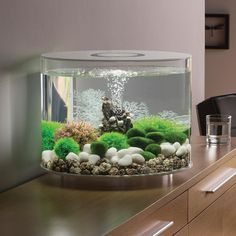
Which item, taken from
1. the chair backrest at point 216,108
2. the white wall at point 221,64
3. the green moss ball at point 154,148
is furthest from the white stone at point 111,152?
the white wall at point 221,64

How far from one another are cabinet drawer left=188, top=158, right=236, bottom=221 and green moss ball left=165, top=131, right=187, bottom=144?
0.15 m

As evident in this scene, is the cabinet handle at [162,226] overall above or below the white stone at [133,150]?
below

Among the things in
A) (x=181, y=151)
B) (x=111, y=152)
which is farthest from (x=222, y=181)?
(x=111, y=152)

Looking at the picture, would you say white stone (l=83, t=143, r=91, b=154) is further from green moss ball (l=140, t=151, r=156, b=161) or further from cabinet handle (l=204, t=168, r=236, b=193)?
cabinet handle (l=204, t=168, r=236, b=193)

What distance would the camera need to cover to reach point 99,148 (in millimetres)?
1892

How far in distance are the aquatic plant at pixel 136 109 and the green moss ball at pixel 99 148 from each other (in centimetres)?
12

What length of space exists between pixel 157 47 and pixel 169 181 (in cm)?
104

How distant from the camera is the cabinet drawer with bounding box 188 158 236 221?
80.9 inches

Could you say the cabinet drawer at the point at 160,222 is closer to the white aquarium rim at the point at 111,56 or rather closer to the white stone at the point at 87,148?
the white stone at the point at 87,148

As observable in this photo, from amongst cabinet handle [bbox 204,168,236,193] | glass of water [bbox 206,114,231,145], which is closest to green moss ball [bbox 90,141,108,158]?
cabinet handle [bbox 204,168,236,193]

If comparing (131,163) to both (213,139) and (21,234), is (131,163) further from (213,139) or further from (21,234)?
(213,139)

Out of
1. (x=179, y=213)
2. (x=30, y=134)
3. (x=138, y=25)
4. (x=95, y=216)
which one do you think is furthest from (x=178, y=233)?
(x=138, y=25)

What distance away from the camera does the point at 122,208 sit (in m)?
1.69

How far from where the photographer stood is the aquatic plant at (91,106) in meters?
1.91
